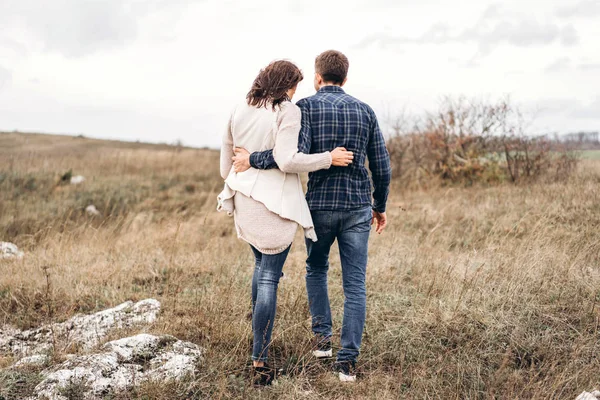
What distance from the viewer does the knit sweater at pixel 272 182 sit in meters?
3.11

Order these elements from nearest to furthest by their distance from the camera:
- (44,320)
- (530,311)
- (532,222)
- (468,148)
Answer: (530,311) < (44,320) < (532,222) < (468,148)

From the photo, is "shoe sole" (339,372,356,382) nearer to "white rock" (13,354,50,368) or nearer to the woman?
the woman

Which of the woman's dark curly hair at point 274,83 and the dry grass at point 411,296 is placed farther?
the dry grass at point 411,296

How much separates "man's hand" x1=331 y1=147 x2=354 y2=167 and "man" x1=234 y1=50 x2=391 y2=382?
0.12m

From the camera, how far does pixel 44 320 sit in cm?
493

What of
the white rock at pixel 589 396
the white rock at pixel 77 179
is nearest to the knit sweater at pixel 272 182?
the white rock at pixel 589 396

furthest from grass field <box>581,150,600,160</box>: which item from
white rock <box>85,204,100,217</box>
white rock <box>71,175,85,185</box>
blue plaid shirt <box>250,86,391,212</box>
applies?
white rock <box>71,175,85,185</box>

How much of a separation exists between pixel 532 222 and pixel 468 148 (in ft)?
14.6

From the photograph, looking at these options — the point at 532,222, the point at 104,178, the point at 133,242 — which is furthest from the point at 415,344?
the point at 104,178

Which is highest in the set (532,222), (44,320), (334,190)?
(334,190)

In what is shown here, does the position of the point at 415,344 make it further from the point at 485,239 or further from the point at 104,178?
the point at 104,178

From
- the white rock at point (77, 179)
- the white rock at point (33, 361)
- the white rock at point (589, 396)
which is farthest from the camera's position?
the white rock at point (77, 179)

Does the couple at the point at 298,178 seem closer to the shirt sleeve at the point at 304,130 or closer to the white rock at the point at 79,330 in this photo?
the shirt sleeve at the point at 304,130

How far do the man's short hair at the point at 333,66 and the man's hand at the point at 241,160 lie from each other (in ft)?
2.40
